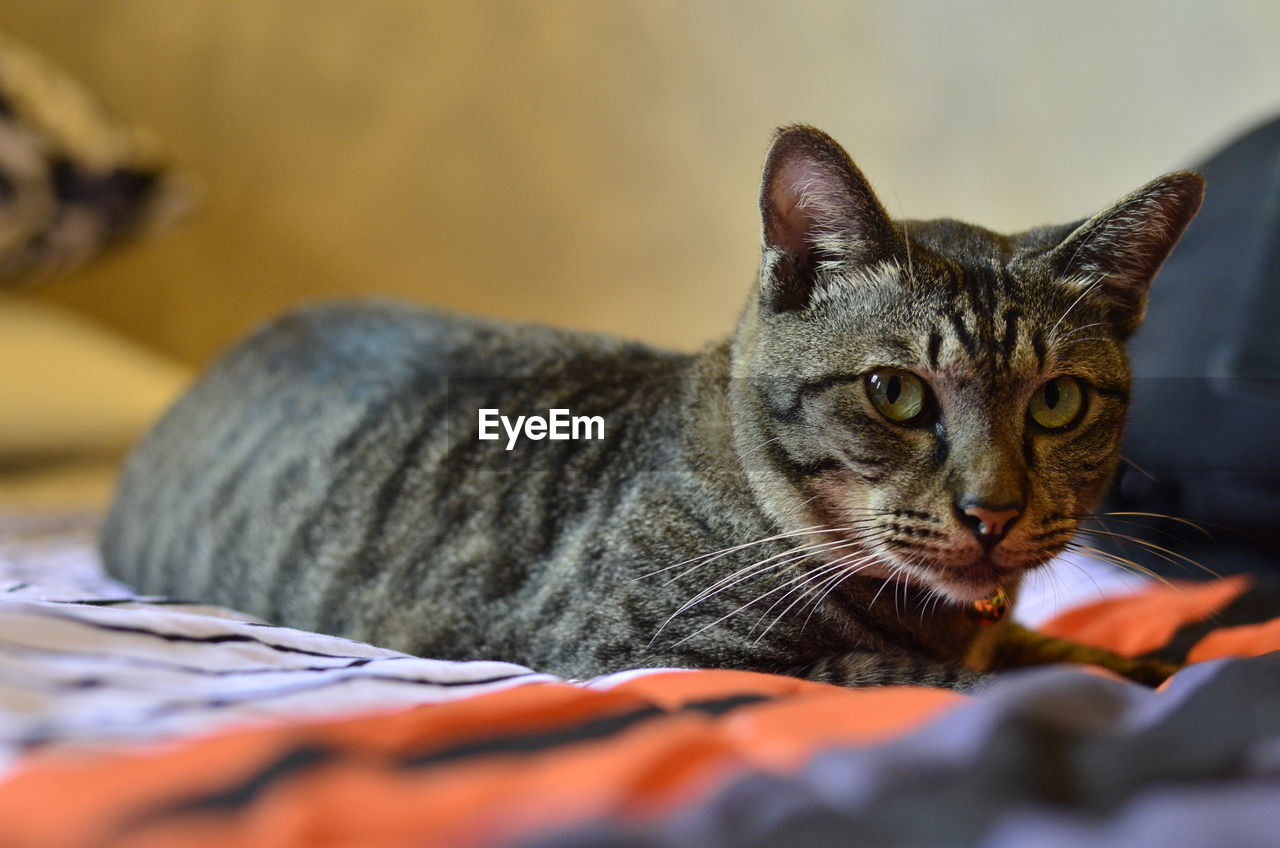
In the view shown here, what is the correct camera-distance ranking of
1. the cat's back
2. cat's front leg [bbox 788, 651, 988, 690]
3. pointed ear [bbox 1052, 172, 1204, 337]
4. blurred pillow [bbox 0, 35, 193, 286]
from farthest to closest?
blurred pillow [bbox 0, 35, 193, 286], the cat's back, pointed ear [bbox 1052, 172, 1204, 337], cat's front leg [bbox 788, 651, 988, 690]

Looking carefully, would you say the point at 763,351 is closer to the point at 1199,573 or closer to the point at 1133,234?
the point at 1133,234

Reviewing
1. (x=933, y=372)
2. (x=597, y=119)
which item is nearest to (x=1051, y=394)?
(x=933, y=372)

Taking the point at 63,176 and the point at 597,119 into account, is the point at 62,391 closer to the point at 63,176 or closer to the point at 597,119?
the point at 63,176

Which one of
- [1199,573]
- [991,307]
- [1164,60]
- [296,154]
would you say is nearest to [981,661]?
[991,307]

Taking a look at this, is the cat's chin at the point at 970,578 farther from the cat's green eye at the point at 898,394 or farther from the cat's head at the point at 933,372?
the cat's green eye at the point at 898,394

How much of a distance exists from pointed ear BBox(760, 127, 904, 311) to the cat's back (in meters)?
0.25

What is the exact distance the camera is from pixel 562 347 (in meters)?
1.18

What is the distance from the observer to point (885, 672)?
789mm

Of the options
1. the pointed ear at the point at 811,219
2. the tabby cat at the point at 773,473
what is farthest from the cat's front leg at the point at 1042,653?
the pointed ear at the point at 811,219

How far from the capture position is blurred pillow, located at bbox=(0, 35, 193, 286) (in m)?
1.74

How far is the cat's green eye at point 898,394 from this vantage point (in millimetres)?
837

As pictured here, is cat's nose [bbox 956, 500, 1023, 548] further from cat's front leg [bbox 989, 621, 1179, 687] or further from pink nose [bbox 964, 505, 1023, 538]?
cat's front leg [bbox 989, 621, 1179, 687]

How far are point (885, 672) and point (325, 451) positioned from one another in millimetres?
704

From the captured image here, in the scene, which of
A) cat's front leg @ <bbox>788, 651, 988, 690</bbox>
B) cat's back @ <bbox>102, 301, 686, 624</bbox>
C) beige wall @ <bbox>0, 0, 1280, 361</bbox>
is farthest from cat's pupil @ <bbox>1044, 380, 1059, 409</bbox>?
beige wall @ <bbox>0, 0, 1280, 361</bbox>
